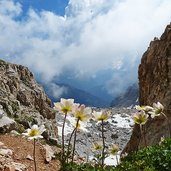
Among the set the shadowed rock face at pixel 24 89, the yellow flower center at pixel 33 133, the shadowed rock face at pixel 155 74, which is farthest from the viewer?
the shadowed rock face at pixel 24 89

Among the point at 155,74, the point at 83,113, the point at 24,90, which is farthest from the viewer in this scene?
the point at 24,90

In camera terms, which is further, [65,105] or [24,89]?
[24,89]

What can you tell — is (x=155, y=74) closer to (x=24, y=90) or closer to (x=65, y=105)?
(x=24, y=90)

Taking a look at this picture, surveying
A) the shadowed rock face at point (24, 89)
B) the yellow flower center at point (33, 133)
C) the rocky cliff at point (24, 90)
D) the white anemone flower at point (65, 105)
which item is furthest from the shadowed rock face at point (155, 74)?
the white anemone flower at point (65, 105)

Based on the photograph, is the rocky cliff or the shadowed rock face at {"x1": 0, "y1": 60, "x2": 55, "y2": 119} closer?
the rocky cliff

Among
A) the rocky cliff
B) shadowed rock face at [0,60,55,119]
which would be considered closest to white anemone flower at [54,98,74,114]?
the rocky cliff

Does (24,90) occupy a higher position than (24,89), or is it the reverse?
(24,89)

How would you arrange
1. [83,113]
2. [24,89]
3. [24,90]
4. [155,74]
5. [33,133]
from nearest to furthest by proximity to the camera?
[83,113] < [33,133] < [155,74] < [24,90] < [24,89]

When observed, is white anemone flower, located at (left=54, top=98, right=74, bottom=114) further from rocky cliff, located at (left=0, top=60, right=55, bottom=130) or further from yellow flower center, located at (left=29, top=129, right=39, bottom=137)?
rocky cliff, located at (left=0, top=60, right=55, bottom=130)

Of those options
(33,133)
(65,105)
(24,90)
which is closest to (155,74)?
(24,90)

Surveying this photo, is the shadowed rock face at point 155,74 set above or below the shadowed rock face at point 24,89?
below

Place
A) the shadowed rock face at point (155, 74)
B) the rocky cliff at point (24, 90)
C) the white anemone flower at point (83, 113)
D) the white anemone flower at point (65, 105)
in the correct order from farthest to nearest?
the rocky cliff at point (24, 90) → the shadowed rock face at point (155, 74) → the white anemone flower at point (65, 105) → the white anemone flower at point (83, 113)

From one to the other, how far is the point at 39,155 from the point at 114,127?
14622 cm

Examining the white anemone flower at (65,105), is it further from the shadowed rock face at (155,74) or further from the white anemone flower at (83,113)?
the shadowed rock face at (155,74)
